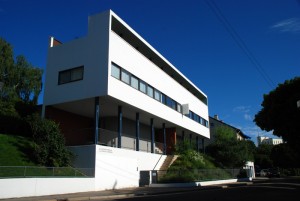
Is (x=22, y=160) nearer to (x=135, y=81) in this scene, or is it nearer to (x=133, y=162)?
(x=133, y=162)

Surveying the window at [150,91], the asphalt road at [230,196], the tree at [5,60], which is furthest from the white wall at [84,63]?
the tree at [5,60]

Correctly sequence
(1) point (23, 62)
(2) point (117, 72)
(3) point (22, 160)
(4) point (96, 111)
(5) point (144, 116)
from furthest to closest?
1. (1) point (23, 62)
2. (5) point (144, 116)
3. (2) point (117, 72)
4. (4) point (96, 111)
5. (3) point (22, 160)

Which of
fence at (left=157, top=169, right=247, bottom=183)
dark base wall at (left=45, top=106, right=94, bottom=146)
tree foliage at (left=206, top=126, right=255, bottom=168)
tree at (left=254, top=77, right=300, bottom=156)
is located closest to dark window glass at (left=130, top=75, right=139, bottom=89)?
dark base wall at (left=45, top=106, right=94, bottom=146)

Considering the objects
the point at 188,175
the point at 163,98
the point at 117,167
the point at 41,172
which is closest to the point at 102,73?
the point at 117,167

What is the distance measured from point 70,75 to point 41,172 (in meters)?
9.73

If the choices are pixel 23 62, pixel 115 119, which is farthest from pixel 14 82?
pixel 115 119

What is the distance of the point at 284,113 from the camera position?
30.2 metres

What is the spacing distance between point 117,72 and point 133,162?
7.24m

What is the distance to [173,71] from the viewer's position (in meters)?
39.2

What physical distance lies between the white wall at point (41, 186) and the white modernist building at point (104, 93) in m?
1.81

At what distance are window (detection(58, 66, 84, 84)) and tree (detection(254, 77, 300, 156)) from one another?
59.7 feet

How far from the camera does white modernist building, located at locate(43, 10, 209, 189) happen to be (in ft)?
78.8

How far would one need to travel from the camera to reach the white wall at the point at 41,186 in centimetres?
1566

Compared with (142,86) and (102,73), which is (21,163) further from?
(142,86)
